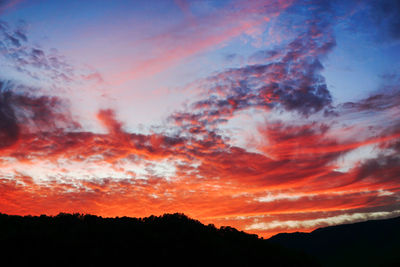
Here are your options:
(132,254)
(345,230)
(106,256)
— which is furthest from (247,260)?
(345,230)

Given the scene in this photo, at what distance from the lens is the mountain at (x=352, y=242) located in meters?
99.2

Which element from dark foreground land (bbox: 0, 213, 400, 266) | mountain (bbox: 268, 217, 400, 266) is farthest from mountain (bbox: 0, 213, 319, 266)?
mountain (bbox: 268, 217, 400, 266)

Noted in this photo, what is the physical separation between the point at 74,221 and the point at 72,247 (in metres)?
6.15

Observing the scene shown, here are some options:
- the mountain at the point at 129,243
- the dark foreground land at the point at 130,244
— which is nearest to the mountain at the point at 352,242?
the dark foreground land at the point at 130,244

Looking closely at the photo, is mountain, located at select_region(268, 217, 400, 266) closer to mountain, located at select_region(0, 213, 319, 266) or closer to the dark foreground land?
the dark foreground land

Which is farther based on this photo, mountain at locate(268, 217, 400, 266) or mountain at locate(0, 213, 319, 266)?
mountain at locate(268, 217, 400, 266)

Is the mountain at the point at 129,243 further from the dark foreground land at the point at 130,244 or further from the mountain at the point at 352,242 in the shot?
the mountain at the point at 352,242

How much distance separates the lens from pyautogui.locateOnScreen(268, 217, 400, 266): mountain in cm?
9919

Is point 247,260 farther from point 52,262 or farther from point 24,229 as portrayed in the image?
point 24,229

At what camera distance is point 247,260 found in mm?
24500

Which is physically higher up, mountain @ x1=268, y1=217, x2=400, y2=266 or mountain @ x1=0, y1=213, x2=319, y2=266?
mountain @ x1=0, y1=213, x2=319, y2=266

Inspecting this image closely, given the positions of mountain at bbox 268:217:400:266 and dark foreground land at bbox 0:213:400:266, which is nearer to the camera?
dark foreground land at bbox 0:213:400:266

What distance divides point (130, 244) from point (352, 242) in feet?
429

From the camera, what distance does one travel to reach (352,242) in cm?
12112
